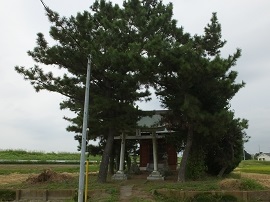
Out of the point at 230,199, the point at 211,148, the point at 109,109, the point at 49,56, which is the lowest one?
the point at 230,199

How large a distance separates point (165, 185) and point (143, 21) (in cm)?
838

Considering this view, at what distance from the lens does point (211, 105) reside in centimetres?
1766

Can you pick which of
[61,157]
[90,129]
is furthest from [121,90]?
[61,157]

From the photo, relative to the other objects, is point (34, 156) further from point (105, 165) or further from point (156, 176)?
point (156, 176)

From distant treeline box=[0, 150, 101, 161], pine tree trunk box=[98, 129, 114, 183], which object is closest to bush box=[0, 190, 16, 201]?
pine tree trunk box=[98, 129, 114, 183]

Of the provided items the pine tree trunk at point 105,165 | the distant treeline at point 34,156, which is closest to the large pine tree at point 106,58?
the pine tree trunk at point 105,165

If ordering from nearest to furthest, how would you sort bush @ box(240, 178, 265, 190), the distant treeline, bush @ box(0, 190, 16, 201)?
1. bush @ box(240, 178, 265, 190)
2. bush @ box(0, 190, 16, 201)
3. the distant treeline

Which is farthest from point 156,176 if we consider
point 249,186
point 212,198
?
point 249,186

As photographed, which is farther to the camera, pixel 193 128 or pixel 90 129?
pixel 90 129

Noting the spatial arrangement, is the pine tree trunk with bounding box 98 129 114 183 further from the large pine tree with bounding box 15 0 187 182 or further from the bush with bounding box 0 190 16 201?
the bush with bounding box 0 190 16 201

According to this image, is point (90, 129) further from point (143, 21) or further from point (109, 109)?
point (143, 21)

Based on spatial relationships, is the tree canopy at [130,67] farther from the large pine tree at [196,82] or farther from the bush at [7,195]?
the bush at [7,195]

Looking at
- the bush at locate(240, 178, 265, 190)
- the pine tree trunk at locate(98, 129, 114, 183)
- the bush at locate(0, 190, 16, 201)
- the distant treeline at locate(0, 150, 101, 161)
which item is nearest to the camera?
the bush at locate(240, 178, 265, 190)

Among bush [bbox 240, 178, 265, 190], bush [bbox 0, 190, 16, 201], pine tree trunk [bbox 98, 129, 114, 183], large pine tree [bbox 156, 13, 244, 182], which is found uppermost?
large pine tree [bbox 156, 13, 244, 182]
